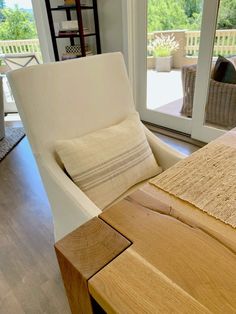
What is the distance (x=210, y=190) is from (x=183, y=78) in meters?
2.23

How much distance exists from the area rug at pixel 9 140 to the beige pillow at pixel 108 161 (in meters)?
1.70

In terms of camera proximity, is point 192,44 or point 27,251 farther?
point 192,44

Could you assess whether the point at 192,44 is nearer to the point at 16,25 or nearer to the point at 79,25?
the point at 79,25

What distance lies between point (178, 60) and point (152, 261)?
2.54 m

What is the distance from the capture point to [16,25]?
10.7 ft

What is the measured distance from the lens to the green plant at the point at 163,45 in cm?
255

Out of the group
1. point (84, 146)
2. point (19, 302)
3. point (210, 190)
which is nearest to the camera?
point (210, 190)

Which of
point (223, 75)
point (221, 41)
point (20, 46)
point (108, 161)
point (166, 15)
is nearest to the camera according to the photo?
point (108, 161)

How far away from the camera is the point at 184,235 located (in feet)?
1.76

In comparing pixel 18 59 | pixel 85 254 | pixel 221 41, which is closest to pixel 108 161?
pixel 85 254

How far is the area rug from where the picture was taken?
2529mm

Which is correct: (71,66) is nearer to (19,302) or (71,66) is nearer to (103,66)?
(103,66)

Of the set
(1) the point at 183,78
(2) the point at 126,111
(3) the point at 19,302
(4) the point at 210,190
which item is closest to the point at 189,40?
(1) the point at 183,78

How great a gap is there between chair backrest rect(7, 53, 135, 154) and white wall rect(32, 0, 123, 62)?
1802 mm
